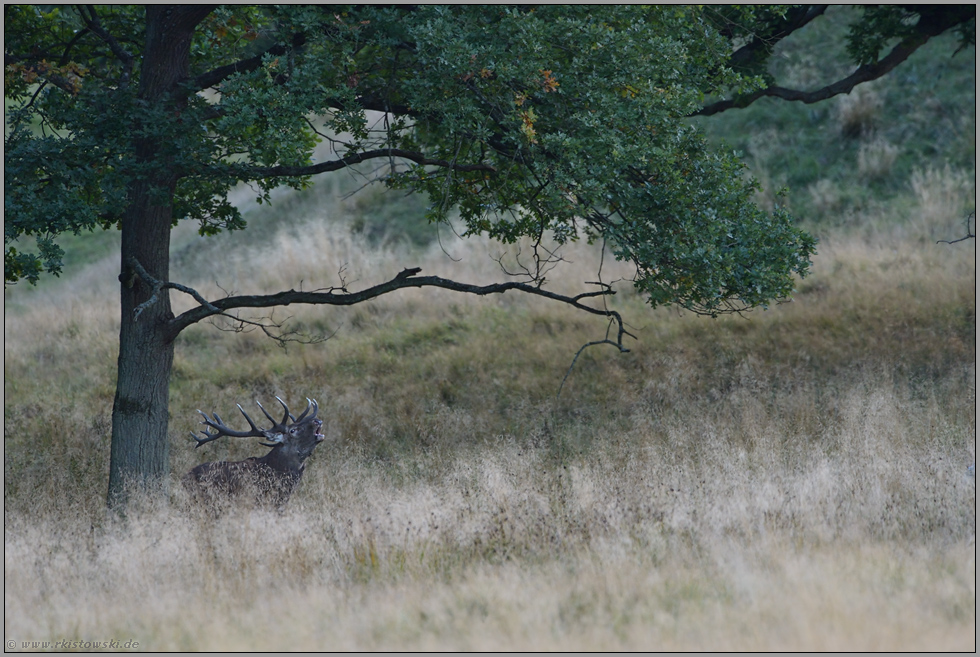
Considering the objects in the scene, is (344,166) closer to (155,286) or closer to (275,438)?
(155,286)

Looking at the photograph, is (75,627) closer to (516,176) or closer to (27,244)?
(516,176)

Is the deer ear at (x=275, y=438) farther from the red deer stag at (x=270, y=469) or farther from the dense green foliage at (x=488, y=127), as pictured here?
the dense green foliage at (x=488, y=127)

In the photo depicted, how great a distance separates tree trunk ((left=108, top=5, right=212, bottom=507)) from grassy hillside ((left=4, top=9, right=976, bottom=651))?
84 cm

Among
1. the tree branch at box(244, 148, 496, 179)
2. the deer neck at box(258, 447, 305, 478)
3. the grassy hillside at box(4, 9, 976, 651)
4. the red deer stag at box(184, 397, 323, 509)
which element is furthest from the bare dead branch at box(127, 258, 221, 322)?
the grassy hillside at box(4, 9, 976, 651)

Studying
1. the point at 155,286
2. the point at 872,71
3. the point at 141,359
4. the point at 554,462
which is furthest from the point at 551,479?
the point at 872,71

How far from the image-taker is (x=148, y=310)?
880 cm

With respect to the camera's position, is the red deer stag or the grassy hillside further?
the red deer stag

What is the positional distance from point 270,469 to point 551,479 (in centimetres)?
297

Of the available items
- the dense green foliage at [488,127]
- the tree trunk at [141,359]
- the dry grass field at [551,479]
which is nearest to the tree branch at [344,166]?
the dense green foliage at [488,127]

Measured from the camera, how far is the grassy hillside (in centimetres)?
546

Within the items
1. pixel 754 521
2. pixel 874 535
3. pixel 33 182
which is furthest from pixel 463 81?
pixel 874 535

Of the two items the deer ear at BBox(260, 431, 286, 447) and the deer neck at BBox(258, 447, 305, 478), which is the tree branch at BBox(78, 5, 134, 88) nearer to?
the deer ear at BBox(260, 431, 286, 447)

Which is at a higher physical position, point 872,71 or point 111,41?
point 872,71

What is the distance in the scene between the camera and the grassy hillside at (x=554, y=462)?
546 centimetres
